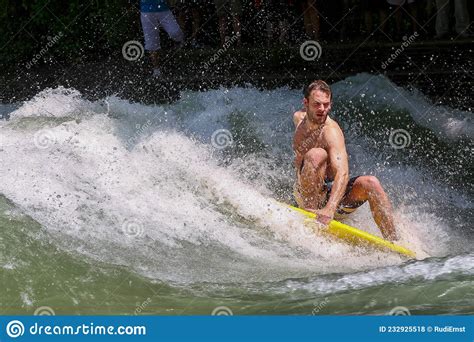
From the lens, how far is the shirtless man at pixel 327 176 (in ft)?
26.9

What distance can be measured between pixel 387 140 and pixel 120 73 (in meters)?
4.62

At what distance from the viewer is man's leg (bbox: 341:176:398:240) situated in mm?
8242

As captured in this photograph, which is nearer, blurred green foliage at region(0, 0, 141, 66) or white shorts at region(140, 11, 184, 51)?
white shorts at region(140, 11, 184, 51)

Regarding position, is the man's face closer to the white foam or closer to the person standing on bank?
the white foam

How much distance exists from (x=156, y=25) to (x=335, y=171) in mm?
5780

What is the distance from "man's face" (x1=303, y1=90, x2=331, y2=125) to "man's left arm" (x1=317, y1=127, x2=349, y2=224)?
0.44 feet

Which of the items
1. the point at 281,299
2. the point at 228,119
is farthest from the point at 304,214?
the point at 228,119

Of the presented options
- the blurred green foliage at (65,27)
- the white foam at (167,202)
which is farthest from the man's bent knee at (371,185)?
the blurred green foliage at (65,27)

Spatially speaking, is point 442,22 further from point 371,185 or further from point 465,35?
point 371,185

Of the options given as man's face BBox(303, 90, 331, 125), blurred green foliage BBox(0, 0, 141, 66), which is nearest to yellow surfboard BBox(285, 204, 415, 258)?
man's face BBox(303, 90, 331, 125)

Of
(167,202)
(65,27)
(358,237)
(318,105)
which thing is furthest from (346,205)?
(65,27)

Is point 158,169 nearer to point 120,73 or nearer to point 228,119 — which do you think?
point 228,119

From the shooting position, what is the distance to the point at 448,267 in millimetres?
7570

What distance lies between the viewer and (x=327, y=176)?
8.37 meters
